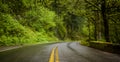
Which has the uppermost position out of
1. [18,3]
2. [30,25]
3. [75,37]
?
[18,3]

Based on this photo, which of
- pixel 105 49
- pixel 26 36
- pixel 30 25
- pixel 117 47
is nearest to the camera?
pixel 117 47

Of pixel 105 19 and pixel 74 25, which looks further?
pixel 74 25

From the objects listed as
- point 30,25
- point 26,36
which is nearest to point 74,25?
point 30,25

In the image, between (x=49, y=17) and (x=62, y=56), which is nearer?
(x=62, y=56)

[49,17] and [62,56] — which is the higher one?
[49,17]

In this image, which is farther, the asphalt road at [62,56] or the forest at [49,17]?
the forest at [49,17]

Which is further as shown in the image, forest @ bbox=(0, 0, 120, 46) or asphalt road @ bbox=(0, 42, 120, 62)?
forest @ bbox=(0, 0, 120, 46)

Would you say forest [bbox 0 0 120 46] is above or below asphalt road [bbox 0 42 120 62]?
above

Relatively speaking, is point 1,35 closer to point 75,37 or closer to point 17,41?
point 17,41

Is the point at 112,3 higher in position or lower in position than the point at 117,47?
higher

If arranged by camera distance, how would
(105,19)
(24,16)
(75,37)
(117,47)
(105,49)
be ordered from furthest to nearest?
1. (75,37)
2. (24,16)
3. (105,19)
4. (105,49)
5. (117,47)

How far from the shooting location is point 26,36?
4219 cm

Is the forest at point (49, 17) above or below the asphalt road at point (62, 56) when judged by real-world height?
above

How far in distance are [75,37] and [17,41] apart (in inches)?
2188
